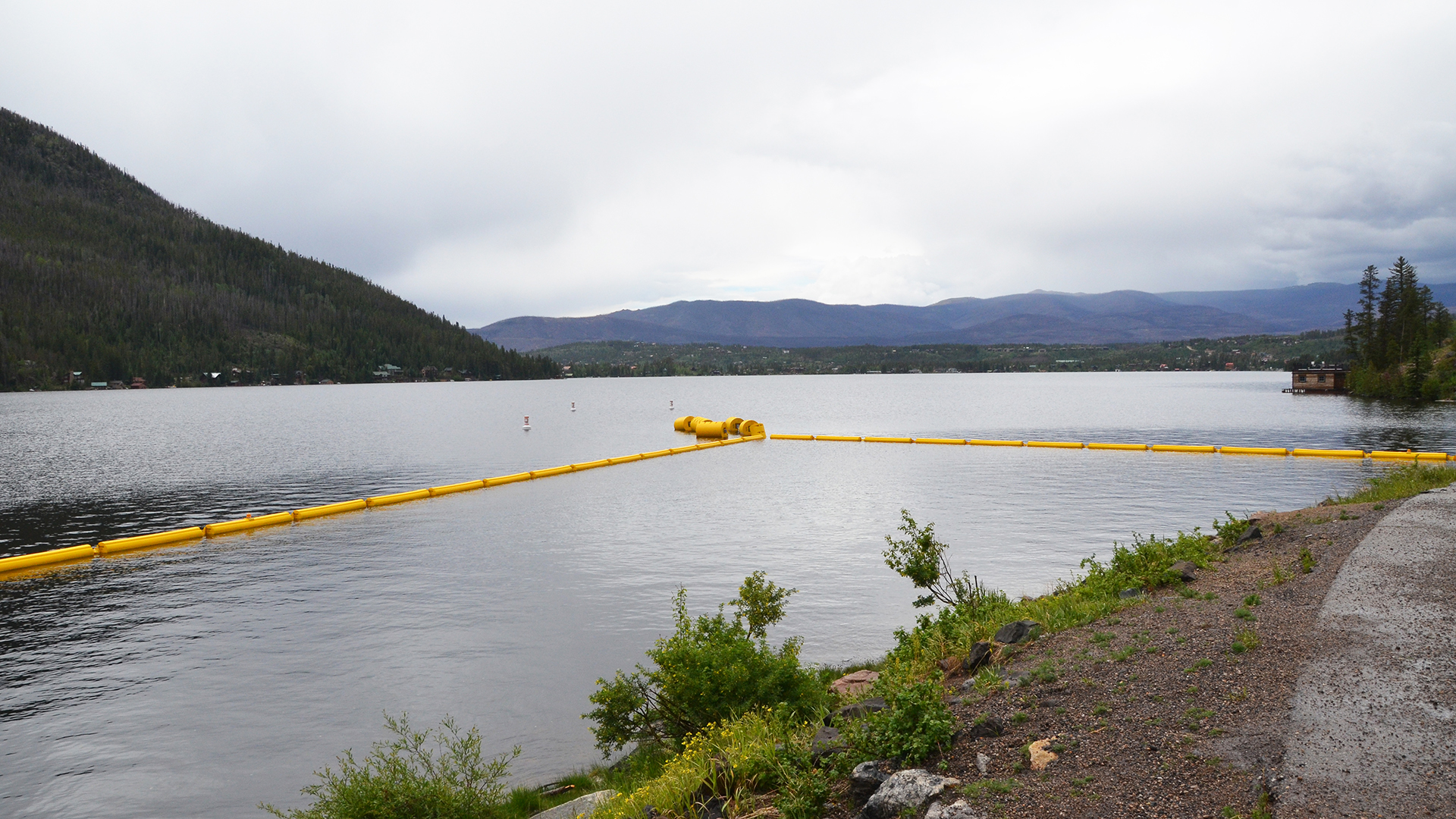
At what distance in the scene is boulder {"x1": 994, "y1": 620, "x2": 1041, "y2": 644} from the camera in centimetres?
890

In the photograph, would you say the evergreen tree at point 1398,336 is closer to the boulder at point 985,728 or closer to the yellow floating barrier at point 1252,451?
the yellow floating barrier at point 1252,451

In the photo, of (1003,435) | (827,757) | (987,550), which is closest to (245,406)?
(1003,435)

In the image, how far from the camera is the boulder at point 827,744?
21.5 ft

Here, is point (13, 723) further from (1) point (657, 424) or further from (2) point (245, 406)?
(2) point (245, 406)

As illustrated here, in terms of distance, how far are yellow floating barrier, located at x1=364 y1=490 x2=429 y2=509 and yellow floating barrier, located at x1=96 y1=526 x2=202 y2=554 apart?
5443mm

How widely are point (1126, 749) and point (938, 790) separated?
140 cm

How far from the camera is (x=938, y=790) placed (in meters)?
5.50

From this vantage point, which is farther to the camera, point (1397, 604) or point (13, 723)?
point (13, 723)

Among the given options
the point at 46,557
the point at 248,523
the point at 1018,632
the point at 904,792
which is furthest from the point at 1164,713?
the point at 248,523

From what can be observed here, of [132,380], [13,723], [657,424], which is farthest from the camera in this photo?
[132,380]

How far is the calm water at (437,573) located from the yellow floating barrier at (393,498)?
1193 mm

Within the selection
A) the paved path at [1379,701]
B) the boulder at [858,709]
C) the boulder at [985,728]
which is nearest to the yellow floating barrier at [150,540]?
the boulder at [858,709]

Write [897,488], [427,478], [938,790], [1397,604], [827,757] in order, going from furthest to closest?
1. [427,478]
2. [897,488]
3. [1397,604]
4. [827,757]
5. [938,790]

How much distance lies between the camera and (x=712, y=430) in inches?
2212
